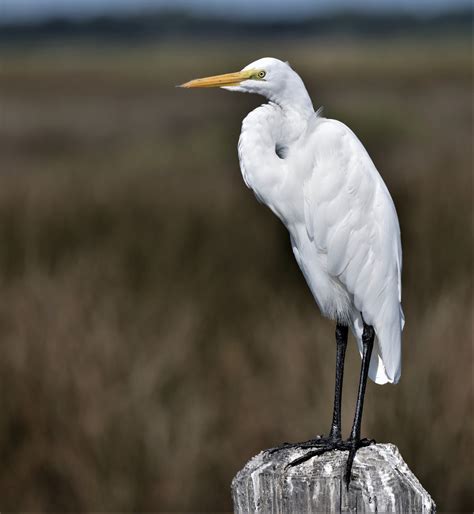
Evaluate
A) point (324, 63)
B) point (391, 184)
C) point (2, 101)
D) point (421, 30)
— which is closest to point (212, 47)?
point (421, 30)

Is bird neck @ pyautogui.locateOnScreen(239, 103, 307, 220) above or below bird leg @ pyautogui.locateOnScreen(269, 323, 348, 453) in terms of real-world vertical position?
above

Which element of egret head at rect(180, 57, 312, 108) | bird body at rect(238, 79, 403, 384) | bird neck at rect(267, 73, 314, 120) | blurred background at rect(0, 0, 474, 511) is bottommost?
blurred background at rect(0, 0, 474, 511)

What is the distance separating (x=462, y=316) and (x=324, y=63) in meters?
41.6

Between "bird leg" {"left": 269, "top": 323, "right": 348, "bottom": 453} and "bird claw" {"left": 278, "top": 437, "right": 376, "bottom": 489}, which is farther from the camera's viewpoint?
"bird leg" {"left": 269, "top": 323, "right": 348, "bottom": 453}

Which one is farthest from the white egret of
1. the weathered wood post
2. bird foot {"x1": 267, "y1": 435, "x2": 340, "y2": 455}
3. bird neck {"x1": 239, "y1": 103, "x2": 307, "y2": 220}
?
the weathered wood post

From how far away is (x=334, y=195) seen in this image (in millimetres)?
2535

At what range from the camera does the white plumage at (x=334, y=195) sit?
250cm

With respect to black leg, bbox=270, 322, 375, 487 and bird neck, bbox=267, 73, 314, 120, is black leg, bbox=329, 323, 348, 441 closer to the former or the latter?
black leg, bbox=270, 322, 375, 487

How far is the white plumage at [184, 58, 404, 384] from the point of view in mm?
2496

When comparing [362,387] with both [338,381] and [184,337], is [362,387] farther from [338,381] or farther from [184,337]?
[184,337]

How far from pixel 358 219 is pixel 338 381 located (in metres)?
0.46

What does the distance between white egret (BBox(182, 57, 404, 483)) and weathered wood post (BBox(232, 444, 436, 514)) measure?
579mm

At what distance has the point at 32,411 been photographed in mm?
3785

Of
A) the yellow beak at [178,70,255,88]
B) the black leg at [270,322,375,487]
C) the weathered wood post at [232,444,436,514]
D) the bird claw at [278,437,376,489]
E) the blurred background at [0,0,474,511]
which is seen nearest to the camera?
the weathered wood post at [232,444,436,514]
